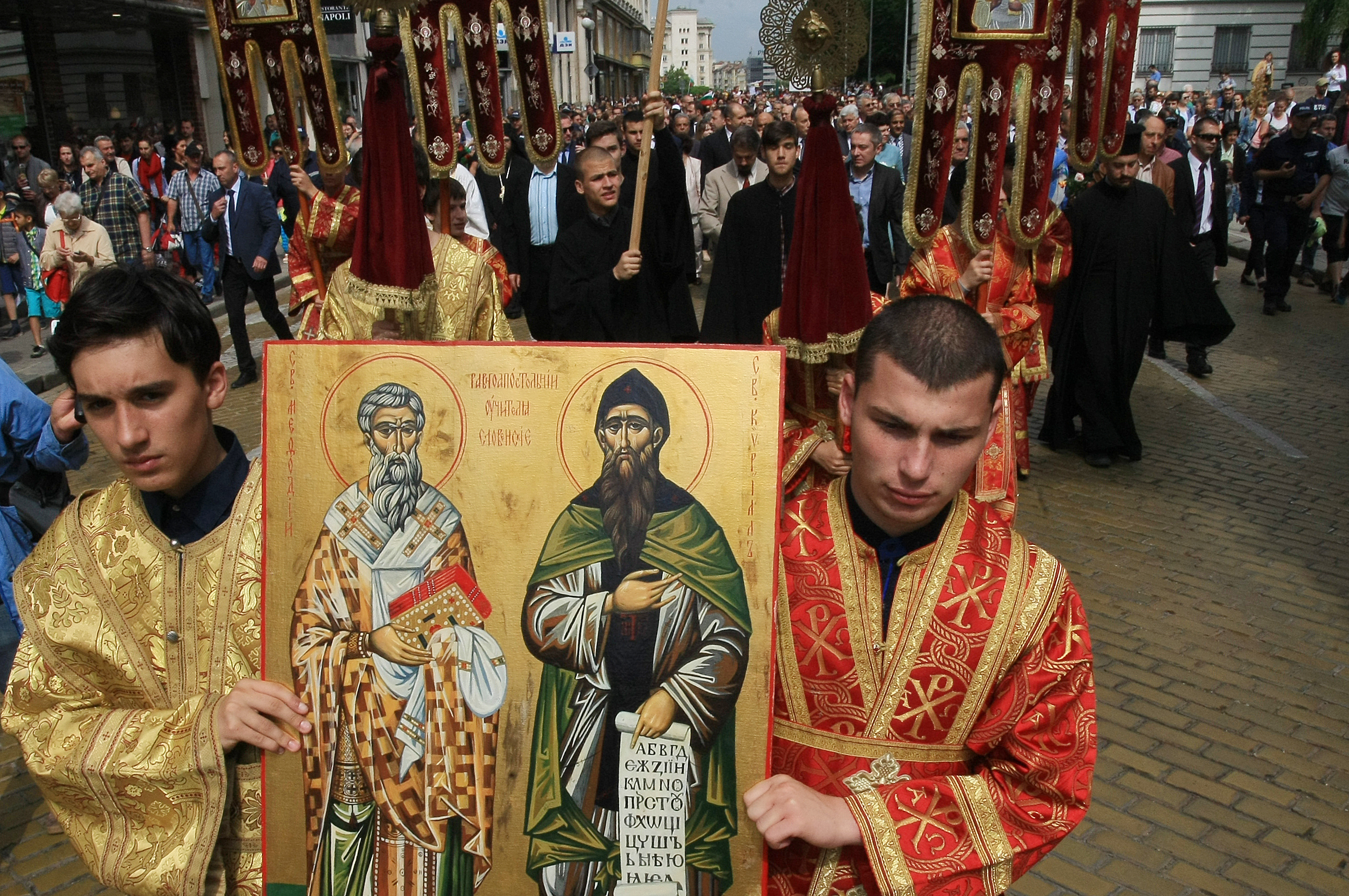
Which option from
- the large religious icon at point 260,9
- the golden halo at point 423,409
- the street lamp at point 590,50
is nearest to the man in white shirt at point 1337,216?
the large religious icon at point 260,9

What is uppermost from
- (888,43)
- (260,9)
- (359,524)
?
(888,43)

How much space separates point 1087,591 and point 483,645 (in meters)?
5.06

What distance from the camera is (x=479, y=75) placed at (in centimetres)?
425

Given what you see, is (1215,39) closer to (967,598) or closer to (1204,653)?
(1204,653)

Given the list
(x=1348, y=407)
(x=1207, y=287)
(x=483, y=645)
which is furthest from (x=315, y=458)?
(x=1348, y=407)

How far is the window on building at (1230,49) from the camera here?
4253cm

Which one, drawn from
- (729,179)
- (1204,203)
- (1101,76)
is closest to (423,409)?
(1101,76)

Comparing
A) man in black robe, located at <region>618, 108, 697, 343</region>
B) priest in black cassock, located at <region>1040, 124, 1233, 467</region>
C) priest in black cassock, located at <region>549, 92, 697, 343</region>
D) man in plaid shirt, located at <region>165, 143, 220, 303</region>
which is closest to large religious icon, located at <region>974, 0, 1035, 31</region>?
priest in black cassock, located at <region>549, 92, 697, 343</region>

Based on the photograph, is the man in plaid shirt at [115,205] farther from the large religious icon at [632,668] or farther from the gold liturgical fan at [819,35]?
the large religious icon at [632,668]

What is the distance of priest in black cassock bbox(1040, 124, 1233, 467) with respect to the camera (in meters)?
8.03

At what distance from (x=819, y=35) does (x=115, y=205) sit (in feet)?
36.7

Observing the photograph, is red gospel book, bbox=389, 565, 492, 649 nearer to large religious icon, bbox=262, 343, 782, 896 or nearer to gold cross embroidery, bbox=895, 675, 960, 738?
large religious icon, bbox=262, 343, 782, 896

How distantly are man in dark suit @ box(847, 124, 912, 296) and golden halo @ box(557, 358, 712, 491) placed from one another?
25.9 feet

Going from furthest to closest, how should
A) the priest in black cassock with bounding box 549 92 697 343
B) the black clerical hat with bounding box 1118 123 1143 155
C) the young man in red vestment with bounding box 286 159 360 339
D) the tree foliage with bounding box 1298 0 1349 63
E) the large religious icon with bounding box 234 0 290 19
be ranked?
the tree foliage with bounding box 1298 0 1349 63 < the black clerical hat with bounding box 1118 123 1143 155 < the priest in black cassock with bounding box 549 92 697 343 < the young man in red vestment with bounding box 286 159 360 339 < the large religious icon with bounding box 234 0 290 19
